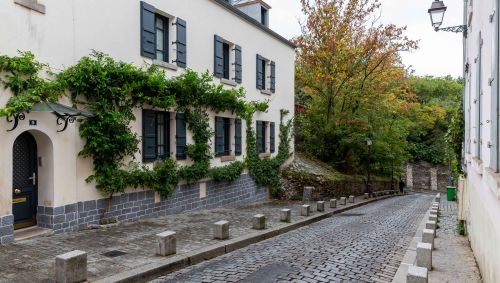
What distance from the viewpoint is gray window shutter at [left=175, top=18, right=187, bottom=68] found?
1214cm

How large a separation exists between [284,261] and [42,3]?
294 inches

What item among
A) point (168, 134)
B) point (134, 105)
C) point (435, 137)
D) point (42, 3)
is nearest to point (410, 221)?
point (168, 134)

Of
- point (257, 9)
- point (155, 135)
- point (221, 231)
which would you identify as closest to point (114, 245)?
point (221, 231)

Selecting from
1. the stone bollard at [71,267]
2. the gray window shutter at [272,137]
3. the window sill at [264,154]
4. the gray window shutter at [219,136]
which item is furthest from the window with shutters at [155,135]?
the gray window shutter at [272,137]

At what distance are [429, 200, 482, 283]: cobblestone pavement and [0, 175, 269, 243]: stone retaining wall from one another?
7557 millimetres

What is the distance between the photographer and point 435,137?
4303cm

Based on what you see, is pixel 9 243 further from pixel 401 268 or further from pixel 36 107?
pixel 401 268

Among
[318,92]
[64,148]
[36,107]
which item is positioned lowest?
[64,148]

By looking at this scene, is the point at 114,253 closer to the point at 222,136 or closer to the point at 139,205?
the point at 139,205

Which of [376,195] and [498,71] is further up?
[498,71]

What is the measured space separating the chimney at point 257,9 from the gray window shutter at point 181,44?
24.4 feet

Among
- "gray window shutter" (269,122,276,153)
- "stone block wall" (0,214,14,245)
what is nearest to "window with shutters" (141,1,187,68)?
"stone block wall" (0,214,14,245)

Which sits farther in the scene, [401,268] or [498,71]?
[401,268]

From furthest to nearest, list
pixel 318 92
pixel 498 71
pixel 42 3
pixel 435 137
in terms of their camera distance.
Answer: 1. pixel 435 137
2. pixel 318 92
3. pixel 42 3
4. pixel 498 71
